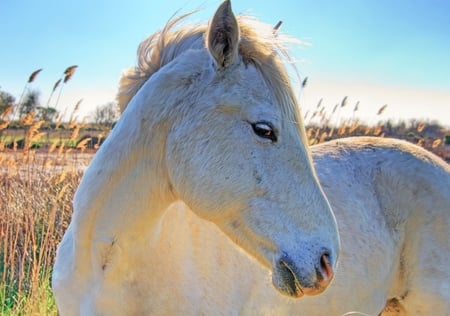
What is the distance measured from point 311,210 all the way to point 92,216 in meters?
1.02

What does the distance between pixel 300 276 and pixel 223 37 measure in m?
1.03

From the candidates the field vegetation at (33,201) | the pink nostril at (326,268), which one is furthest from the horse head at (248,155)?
the field vegetation at (33,201)

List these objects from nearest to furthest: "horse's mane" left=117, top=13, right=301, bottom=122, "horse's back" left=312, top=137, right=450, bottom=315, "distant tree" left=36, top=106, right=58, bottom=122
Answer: "horse's mane" left=117, top=13, right=301, bottom=122 < "horse's back" left=312, top=137, right=450, bottom=315 < "distant tree" left=36, top=106, right=58, bottom=122

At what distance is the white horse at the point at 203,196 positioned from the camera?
208 centimetres

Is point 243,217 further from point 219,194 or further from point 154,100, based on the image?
point 154,100

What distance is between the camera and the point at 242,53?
91.7 inches

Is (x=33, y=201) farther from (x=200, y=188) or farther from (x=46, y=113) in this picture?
(x=200, y=188)

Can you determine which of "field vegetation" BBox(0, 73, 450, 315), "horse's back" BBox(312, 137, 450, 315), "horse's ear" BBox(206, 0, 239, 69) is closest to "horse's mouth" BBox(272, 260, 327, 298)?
"horse's ear" BBox(206, 0, 239, 69)

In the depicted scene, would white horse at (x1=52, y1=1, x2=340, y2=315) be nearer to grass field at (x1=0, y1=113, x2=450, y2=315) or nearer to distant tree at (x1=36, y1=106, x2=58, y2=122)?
grass field at (x1=0, y1=113, x2=450, y2=315)

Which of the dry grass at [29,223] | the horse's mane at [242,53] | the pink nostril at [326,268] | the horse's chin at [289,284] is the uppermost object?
the horse's mane at [242,53]

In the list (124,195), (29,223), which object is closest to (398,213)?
(124,195)

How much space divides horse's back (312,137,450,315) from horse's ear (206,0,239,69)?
1.37 m

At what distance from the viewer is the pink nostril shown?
78.0 inches

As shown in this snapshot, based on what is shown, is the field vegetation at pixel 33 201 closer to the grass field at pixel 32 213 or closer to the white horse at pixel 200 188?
the grass field at pixel 32 213
